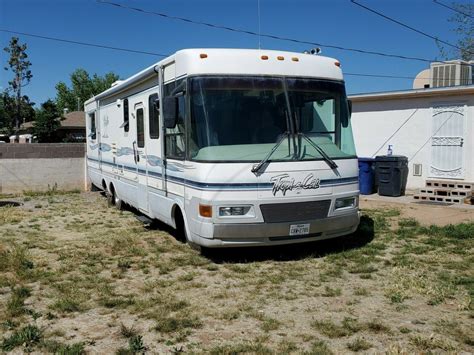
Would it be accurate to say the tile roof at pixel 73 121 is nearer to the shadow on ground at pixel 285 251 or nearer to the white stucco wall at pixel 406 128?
the white stucco wall at pixel 406 128

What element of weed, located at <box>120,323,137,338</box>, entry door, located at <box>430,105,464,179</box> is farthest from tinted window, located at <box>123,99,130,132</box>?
entry door, located at <box>430,105,464,179</box>

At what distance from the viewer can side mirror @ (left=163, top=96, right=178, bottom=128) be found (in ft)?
21.5

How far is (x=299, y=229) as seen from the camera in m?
6.40

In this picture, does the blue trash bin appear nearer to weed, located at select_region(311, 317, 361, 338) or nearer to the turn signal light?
the turn signal light

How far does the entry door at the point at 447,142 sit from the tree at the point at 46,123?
3336 centimetres

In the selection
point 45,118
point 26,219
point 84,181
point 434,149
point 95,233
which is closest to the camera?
point 95,233

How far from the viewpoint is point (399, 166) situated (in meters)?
13.3

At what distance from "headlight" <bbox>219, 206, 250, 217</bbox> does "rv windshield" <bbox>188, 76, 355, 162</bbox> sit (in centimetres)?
60

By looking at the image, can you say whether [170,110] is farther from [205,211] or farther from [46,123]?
[46,123]

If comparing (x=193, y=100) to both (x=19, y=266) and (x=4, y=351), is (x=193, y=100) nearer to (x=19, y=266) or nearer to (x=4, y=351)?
(x=19, y=266)

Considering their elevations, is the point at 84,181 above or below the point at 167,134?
below

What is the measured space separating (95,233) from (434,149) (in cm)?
913

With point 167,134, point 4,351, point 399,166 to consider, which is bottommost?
point 4,351

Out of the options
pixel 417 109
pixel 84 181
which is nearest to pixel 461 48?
pixel 417 109
